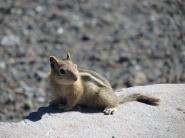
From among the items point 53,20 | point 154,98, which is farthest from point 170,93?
point 53,20

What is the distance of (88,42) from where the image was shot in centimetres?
974

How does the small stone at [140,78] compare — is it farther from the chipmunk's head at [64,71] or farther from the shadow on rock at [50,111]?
the chipmunk's head at [64,71]

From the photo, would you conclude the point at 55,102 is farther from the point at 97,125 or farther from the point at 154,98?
the point at 154,98

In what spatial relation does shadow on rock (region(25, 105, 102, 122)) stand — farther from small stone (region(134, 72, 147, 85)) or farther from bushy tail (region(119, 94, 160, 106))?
small stone (region(134, 72, 147, 85))

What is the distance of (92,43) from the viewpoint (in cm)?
973

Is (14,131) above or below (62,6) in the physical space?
below

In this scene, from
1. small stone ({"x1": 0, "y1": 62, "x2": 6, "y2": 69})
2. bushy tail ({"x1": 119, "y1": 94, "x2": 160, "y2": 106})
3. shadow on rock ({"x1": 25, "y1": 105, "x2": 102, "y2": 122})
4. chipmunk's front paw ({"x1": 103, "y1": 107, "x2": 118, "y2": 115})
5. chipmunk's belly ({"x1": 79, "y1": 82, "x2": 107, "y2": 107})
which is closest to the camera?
shadow on rock ({"x1": 25, "y1": 105, "x2": 102, "y2": 122})

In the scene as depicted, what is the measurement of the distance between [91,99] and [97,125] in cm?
58

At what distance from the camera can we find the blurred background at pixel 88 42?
332 inches

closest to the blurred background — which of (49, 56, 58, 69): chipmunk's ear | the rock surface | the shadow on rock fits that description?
the shadow on rock

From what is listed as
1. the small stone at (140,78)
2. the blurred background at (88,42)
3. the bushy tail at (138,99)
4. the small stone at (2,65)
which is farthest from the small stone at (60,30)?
the bushy tail at (138,99)

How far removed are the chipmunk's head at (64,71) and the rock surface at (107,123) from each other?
352mm

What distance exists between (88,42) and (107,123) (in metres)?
4.53

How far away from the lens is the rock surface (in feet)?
16.7
